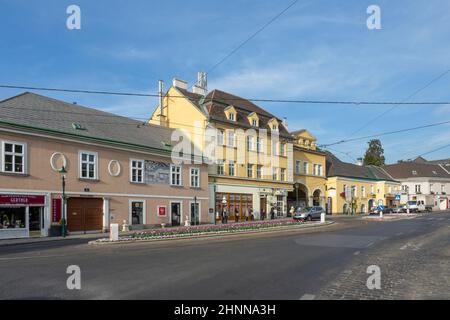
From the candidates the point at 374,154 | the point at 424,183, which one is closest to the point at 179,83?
the point at 424,183

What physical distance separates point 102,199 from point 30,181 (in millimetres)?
5339

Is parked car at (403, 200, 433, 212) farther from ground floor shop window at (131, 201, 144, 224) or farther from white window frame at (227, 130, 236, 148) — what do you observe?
ground floor shop window at (131, 201, 144, 224)

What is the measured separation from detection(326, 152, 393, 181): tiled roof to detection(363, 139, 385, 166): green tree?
716 inches

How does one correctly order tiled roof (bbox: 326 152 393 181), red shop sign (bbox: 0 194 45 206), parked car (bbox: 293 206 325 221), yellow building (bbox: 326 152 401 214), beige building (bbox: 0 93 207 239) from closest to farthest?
red shop sign (bbox: 0 194 45 206) → beige building (bbox: 0 93 207 239) → parked car (bbox: 293 206 325 221) → yellow building (bbox: 326 152 401 214) → tiled roof (bbox: 326 152 393 181)

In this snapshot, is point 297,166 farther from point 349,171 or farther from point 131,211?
point 131,211

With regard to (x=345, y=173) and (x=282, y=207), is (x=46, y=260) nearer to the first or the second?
(x=282, y=207)

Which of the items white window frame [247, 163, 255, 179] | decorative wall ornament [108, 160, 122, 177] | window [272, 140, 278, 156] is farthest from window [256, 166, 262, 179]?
decorative wall ornament [108, 160, 122, 177]

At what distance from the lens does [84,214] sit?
26203 mm

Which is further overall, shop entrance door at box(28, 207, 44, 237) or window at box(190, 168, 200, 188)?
window at box(190, 168, 200, 188)

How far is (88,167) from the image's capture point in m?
26.5

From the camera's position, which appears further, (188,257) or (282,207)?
(282,207)

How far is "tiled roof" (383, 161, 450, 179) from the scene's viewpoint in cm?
8269
